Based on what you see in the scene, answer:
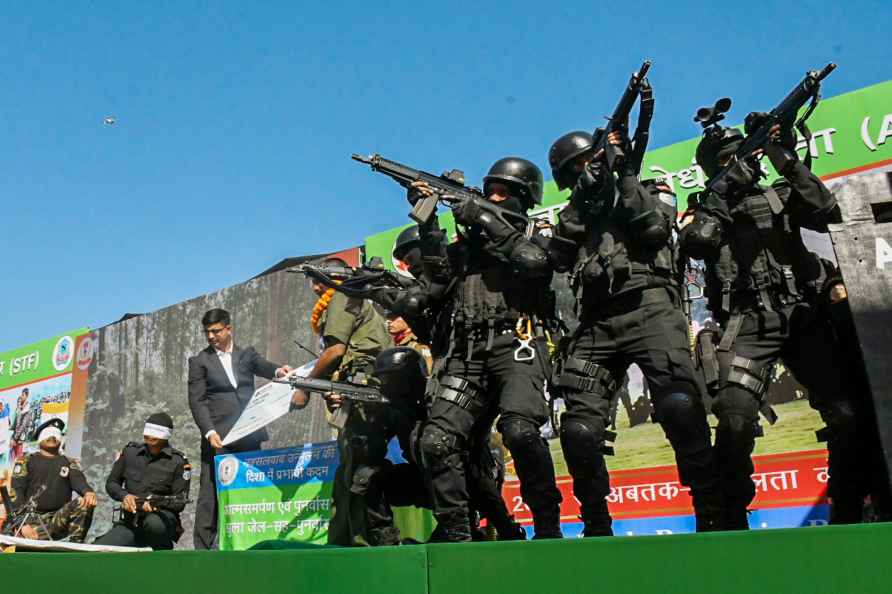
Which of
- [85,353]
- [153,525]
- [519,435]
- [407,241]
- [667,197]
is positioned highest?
[85,353]

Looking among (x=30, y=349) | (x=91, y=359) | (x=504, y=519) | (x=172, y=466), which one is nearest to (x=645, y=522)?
(x=504, y=519)

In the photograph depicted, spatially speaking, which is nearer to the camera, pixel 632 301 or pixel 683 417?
pixel 683 417

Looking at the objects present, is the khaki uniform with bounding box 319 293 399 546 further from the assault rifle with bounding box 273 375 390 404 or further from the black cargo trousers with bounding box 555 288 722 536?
the black cargo trousers with bounding box 555 288 722 536

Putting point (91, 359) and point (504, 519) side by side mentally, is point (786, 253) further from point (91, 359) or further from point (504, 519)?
point (91, 359)

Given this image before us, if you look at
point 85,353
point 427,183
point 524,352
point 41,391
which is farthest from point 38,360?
point 524,352

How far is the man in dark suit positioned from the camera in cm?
727

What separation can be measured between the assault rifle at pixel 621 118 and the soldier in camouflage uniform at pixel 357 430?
2.43 m

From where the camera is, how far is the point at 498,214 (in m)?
4.46

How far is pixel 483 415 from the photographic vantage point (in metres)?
4.39

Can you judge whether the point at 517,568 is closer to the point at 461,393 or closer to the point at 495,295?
the point at 461,393

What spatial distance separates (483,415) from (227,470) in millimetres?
3251

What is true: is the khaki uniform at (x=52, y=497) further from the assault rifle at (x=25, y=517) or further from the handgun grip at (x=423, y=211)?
the handgun grip at (x=423, y=211)

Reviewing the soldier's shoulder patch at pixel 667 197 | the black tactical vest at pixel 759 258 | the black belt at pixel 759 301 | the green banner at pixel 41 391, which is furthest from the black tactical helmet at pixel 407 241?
the green banner at pixel 41 391

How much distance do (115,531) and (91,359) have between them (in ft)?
22.7
